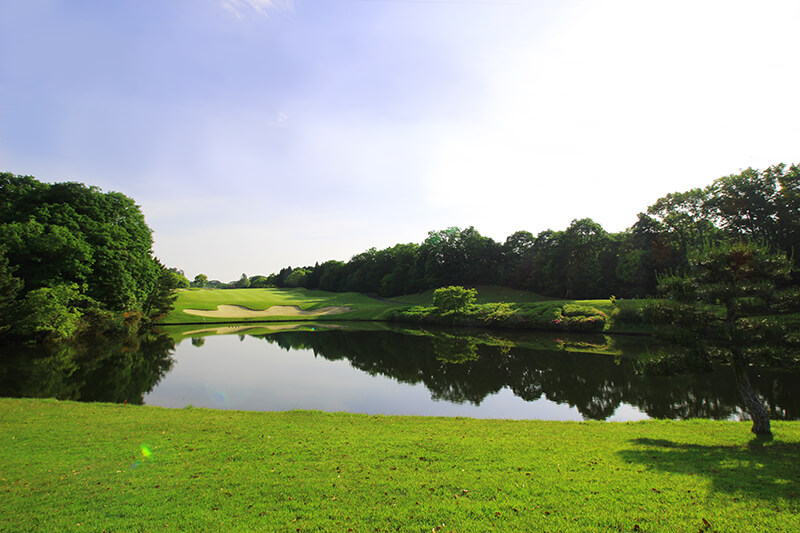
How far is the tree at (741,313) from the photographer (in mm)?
9039

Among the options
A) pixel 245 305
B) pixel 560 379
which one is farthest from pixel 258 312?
pixel 560 379

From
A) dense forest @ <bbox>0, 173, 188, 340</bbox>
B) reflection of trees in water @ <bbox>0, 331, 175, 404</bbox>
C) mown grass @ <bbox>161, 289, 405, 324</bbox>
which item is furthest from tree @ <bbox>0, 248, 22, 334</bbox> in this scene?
mown grass @ <bbox>161, 289, 405, 324</bbox>

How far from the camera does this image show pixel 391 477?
6.46m

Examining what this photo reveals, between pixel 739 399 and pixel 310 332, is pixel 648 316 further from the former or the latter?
pixel 310 332

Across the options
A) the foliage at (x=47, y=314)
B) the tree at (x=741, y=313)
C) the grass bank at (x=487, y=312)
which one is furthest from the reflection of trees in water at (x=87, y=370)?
the grass bank at (x=487, y=312)

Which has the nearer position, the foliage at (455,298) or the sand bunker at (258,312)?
the foliage at (455,298)

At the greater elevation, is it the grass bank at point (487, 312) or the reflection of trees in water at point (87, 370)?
the grass bank at point (487, 312)

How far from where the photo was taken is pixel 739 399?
14.5 m

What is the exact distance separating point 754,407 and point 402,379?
1374 cm

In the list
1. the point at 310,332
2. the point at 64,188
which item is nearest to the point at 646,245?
the point at 310,332

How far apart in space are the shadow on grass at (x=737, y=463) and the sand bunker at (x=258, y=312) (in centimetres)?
5091

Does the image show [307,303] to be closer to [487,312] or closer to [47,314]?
[487,312]

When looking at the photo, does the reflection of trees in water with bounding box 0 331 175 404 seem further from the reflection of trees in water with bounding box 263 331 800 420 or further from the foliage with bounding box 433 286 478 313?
the foliage with bounding box 433 286 478 313

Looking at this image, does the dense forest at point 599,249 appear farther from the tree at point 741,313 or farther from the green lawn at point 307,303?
the tree at point 741,313
